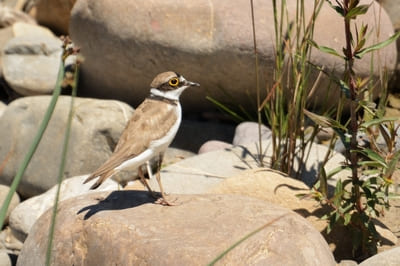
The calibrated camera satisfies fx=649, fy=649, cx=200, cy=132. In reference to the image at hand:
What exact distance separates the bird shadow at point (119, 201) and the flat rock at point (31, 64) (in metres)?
2.79

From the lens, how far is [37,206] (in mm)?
5289

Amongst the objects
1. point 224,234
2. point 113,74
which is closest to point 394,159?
point 224,234

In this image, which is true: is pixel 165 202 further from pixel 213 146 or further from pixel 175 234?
pixel 213 146

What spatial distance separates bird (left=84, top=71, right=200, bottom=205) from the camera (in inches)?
148

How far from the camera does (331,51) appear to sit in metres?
3.80

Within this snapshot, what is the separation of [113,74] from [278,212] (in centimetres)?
320

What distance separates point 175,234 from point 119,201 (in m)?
0.63

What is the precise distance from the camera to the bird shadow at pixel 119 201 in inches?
156

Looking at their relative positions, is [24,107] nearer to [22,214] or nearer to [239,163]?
[22,214]

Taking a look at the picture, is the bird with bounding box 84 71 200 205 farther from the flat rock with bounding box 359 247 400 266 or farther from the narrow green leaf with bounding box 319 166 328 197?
the flat rock with bounding box 359 247 400 266

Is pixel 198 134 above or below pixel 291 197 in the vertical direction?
below

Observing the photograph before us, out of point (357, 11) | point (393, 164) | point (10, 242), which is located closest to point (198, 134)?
point (10, 242)

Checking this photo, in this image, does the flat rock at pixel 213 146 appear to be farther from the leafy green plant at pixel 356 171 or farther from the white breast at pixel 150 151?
the white breast at pixel 150 151

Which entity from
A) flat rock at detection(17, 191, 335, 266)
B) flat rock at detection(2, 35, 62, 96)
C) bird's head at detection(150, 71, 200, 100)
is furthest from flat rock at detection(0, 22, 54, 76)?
flat rock at detection(17, 191, 335, 266)
